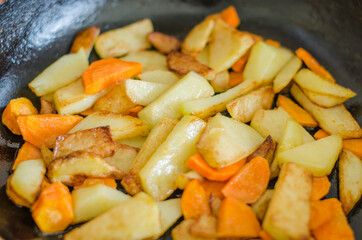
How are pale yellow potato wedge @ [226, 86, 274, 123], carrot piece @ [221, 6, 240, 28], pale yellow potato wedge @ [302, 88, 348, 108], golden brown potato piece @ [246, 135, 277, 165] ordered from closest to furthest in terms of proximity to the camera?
1. golden brown potato piece @ [246, 135, 277, 165]
2. pale yellow potato wedge @ [226, 86, 274, 123]
3. pale yellow potato wedge @ [302, 88, 348, 108]
4. carrot piece @ [221, 6, 240, 28]

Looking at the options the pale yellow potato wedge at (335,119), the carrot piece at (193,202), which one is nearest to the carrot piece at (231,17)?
the pale yellow potato wedge at (335,119)

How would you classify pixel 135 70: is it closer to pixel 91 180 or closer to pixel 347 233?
pixel 91 180

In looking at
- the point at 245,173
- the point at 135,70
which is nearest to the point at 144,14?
the point at 135,70

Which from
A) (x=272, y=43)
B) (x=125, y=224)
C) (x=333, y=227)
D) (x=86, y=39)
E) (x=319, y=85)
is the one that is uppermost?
(x=86, y=39)

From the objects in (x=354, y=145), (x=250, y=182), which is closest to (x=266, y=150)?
(x=250, y=182)

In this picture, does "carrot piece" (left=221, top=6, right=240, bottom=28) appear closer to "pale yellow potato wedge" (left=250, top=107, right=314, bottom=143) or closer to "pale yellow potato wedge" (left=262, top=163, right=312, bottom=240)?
"pale yellow potato wedge" (left=250, top=107, right=314, bottom=143)

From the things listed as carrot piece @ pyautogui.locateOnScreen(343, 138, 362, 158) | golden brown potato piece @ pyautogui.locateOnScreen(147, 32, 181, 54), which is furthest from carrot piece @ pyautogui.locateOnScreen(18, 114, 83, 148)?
carrot piece @ pyautogui.locateOnScreen(343, 138, 362, 158)

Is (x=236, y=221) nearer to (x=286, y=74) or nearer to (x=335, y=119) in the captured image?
(x=335, y=119)
